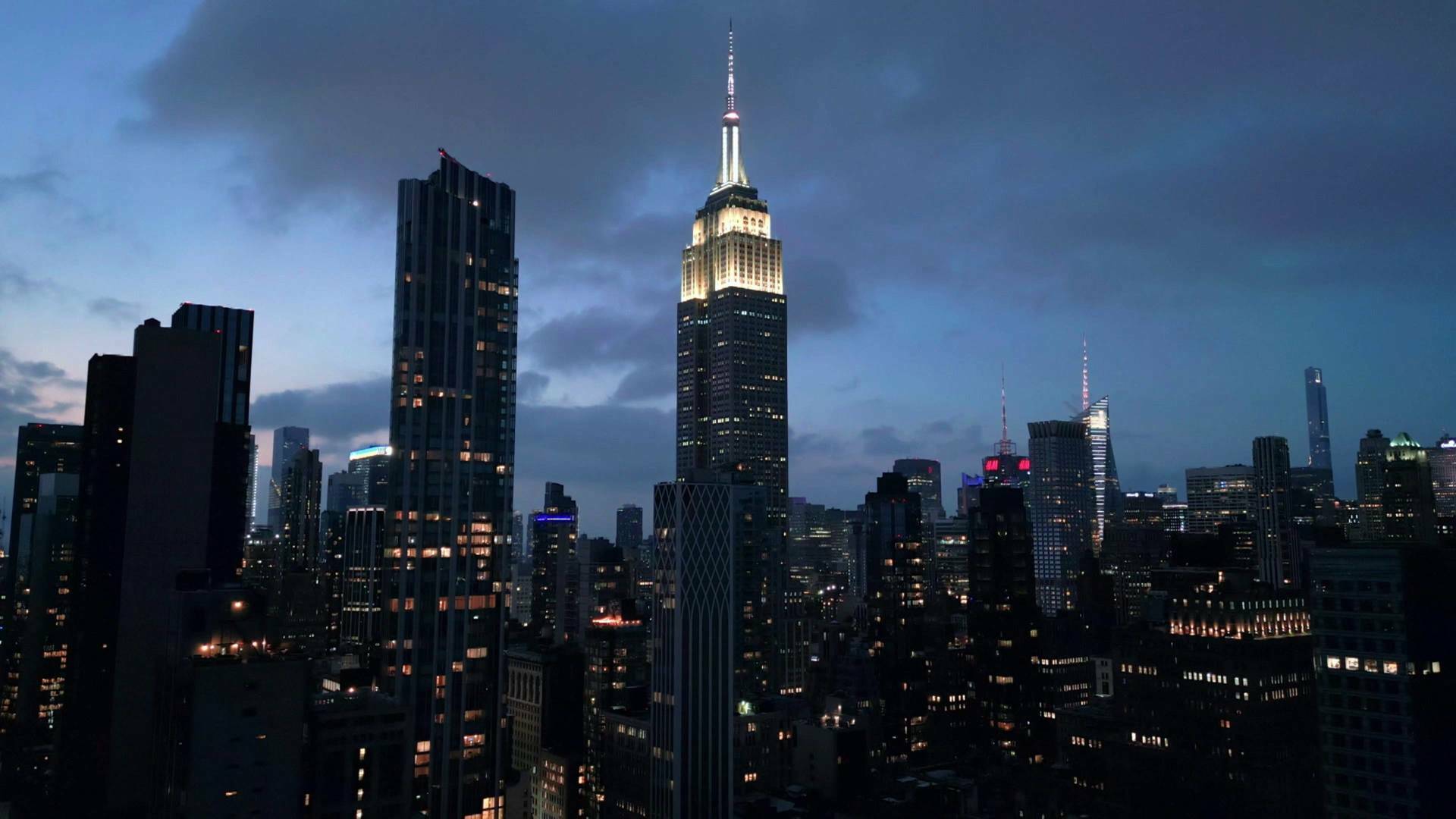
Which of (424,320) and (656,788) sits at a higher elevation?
(424,320)

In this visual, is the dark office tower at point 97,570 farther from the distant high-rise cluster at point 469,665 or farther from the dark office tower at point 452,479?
the dark office tower at point 452,479

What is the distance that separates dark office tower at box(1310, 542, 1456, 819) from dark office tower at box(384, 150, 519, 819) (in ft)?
353

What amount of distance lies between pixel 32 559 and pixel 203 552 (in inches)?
3436

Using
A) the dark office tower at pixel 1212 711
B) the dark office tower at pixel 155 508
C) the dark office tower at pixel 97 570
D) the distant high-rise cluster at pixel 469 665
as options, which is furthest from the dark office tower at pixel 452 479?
the dark office tower at pixel 1212 711

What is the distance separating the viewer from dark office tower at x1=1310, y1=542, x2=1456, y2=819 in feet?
325

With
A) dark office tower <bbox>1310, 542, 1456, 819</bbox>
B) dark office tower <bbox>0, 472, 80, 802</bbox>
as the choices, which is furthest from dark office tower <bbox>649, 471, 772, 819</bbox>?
dark office tower <bbox>0, 472, 80, 802</bbox>

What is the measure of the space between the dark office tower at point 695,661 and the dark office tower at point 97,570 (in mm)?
83336

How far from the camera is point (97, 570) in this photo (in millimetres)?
153500

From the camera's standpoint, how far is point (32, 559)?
19500 cm

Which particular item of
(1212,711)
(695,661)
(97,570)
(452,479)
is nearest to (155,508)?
(97,570)

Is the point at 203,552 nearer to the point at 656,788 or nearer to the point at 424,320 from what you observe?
the point at 424,320

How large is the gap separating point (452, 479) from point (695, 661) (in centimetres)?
5274

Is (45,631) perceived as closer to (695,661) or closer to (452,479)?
(452,479)

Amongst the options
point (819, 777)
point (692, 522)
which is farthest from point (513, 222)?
point (819, 777)
